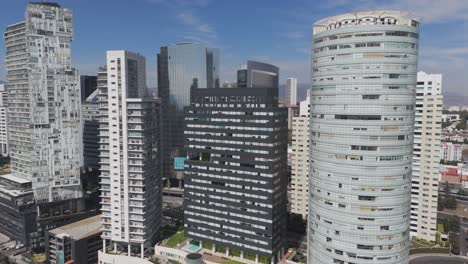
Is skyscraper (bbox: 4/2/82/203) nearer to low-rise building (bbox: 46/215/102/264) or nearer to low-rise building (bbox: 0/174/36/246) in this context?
low-rise building (bbox: 0/174/36/246)

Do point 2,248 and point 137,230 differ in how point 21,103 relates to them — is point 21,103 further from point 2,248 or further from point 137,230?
point 137,230

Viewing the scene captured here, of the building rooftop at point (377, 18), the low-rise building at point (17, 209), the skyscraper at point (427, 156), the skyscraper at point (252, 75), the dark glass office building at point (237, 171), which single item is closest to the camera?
the building rooftop at point (377, 18)

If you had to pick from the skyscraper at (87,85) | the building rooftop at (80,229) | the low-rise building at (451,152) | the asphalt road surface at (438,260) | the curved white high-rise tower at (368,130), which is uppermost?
the skyscraper at (87,85)

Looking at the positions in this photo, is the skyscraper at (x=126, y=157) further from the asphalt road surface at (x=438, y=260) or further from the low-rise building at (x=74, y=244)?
the asphalt road surface at (x=438, y=260)

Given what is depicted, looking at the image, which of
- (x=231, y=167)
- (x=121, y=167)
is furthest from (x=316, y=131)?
(x=121, y=167)

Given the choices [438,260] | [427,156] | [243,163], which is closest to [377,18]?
[243,163]

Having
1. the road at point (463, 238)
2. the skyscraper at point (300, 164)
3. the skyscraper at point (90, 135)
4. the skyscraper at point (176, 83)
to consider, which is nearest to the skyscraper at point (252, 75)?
the skyscraper at point (176, 83)

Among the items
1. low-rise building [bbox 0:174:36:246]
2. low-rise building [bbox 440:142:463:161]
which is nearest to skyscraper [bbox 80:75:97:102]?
low-rise building [bbox 0:174:36:246]

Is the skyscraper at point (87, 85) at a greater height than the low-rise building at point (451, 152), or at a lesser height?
greater
